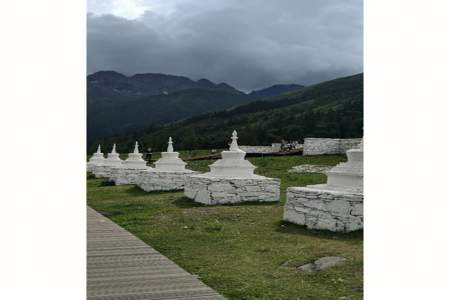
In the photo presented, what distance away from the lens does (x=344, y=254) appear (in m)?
6.99

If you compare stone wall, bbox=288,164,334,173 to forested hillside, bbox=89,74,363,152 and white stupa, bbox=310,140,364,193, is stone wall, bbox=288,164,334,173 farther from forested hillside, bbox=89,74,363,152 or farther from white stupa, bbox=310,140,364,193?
forested hillside, bbox=89,74,363,152

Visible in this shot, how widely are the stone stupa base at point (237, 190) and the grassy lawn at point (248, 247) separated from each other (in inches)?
18.5

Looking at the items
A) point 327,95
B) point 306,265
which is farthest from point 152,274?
point 327,95

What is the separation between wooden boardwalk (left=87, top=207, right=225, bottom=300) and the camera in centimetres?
455

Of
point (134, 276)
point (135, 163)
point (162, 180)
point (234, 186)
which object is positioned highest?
point (135, 163)

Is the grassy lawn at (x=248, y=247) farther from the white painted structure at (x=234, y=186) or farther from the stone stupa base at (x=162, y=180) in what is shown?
the stone stupa base at (x=162, y=180)

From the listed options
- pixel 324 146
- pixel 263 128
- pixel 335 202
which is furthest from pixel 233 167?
pixel 263 128

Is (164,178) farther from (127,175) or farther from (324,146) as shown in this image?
(324,146)

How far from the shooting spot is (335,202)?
8.76 m

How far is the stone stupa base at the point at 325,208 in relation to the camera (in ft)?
27.9

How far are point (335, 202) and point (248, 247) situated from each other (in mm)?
2092

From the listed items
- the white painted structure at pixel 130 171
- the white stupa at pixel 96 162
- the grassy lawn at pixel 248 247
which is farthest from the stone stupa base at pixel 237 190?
the white stupa at pixel 96 162

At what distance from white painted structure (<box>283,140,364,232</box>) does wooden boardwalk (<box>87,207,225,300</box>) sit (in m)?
3.55
